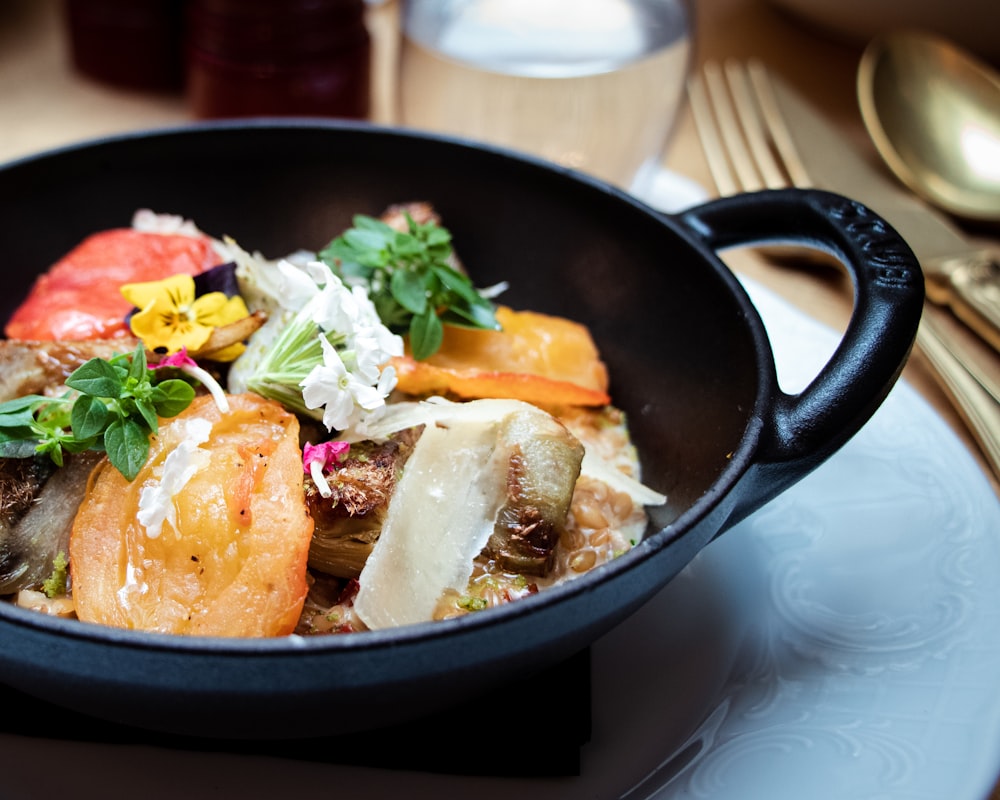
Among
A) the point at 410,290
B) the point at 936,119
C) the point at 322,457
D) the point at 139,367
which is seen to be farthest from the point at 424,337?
the point at 936,119

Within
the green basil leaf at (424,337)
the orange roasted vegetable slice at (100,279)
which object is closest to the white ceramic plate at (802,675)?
the green basil leaf at (424,337)

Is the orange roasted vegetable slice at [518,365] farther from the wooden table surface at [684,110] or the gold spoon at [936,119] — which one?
the gold spoon at [936,119]

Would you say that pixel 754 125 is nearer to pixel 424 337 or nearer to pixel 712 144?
pixel 712 144

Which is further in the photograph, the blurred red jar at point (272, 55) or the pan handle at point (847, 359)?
the blurred red jar at point (272, 55)

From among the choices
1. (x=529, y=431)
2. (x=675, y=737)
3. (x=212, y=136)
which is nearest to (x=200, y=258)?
(x=212, y=136)

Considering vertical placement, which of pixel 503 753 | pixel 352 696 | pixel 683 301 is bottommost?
pixel 503 753

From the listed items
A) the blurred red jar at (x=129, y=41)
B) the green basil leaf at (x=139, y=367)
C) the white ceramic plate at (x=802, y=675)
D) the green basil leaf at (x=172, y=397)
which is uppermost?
the green basil leaf at (x=139, y=367)

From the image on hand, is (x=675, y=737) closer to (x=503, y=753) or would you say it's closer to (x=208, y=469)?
(x=503, y=753)
